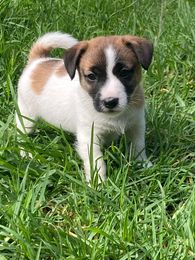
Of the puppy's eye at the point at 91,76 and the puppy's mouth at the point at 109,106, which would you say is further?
the puppy's eye at the point at 91,76

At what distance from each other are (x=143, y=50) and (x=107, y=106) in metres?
0.52

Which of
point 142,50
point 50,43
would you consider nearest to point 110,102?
point 142,50

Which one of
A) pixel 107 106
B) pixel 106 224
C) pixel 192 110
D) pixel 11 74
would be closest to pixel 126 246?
pixel 106 224

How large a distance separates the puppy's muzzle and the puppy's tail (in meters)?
1.08

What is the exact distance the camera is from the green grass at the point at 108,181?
3672 millimetres

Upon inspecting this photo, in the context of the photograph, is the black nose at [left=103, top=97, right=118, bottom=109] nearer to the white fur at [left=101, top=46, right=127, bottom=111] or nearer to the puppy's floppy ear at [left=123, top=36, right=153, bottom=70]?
the white fur at [left=101, top=46, right=127, bottom=111]

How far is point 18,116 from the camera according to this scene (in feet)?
15.7

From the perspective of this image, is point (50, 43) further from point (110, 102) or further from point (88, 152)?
point (110, 102)

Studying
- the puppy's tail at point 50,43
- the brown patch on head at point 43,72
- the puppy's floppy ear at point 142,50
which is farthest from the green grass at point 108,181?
the puppy's floppy ear at point 142,50

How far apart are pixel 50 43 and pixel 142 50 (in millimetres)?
1105

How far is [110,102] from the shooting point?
4.08 meters

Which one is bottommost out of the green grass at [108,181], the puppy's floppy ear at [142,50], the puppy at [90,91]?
the green grass at [108,181]

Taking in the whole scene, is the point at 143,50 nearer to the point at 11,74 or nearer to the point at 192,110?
the point at 192,110

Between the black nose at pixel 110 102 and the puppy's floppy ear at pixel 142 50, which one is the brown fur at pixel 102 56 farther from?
the black nose at pixel 110 102
